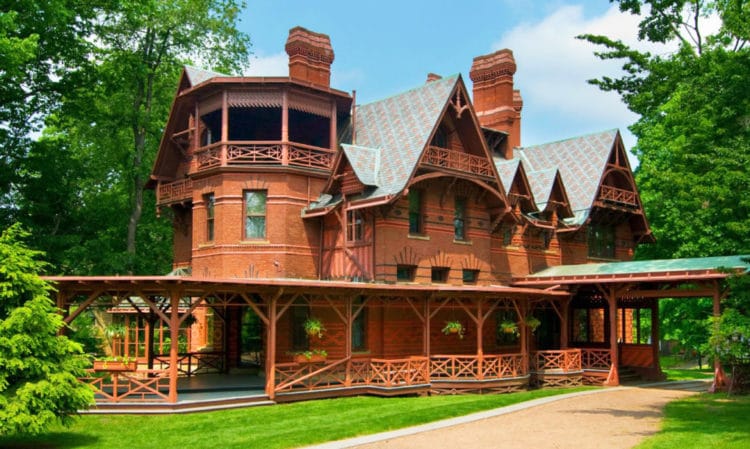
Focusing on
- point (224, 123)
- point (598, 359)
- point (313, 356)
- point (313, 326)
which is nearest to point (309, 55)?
point (224, 123)

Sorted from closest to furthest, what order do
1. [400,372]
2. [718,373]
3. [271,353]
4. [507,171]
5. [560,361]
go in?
[271,353] → [400,372] → [718,373] → [560,361] → [507,171]

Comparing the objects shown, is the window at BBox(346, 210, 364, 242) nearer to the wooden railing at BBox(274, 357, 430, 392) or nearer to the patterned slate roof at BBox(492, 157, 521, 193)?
the wooden railing at BBox(274, 357, 430, 392)

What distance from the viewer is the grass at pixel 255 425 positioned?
14477mm

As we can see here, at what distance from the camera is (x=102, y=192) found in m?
39.1

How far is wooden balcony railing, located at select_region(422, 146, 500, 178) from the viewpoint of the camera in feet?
81.6

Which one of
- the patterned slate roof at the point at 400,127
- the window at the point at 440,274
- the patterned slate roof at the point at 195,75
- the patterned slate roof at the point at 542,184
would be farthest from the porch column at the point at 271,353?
the patterned slate roof at the point at 542,184

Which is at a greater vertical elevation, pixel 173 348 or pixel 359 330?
pixel 173 348

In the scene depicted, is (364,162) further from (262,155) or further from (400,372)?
(400,372)

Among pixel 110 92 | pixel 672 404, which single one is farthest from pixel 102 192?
pixel 672 404

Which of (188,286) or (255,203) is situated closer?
(188,286)

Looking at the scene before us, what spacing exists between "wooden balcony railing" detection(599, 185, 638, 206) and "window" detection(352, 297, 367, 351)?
43.6 ft

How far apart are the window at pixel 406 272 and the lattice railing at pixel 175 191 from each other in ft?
27.9

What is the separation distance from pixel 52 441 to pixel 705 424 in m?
13.7

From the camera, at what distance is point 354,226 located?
25.0 meters
